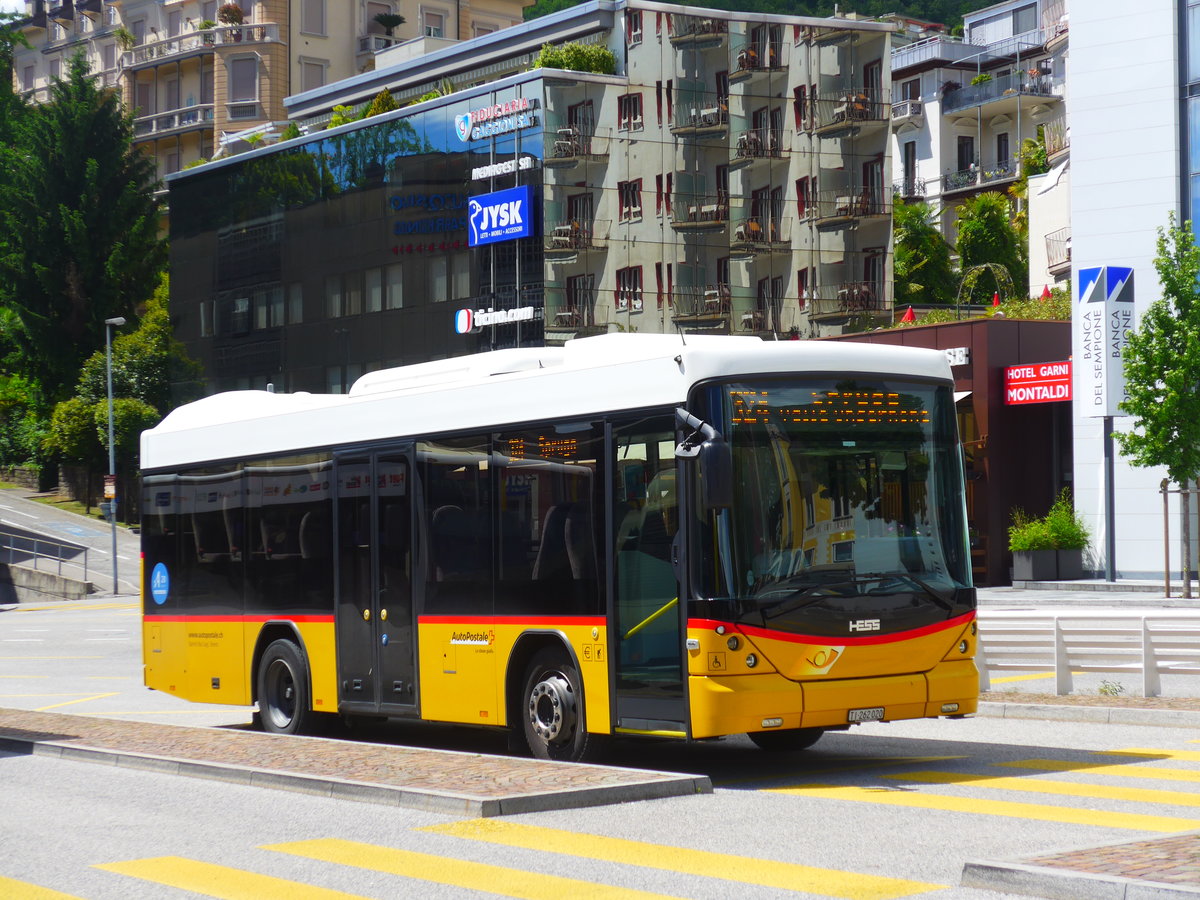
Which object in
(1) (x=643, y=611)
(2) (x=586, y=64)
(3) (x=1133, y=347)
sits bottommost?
(1) (x=643, y=611)

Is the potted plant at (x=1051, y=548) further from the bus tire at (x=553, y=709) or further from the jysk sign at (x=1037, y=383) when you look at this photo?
the bus tire at (x=553, y=709)

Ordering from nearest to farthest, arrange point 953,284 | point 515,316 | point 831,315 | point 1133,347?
point 1133,347, point 515,316, point 831,315, point 953,284

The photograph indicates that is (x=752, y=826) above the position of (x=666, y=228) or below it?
below

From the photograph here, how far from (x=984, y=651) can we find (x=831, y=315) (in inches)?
1828

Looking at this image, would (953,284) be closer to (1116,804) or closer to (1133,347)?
(1133,347)

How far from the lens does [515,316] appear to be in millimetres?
56531

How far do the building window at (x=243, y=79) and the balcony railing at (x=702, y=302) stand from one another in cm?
4164

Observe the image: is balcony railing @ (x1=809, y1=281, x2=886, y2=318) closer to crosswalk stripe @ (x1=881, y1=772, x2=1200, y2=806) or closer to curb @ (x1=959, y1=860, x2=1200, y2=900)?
crosswalk stripe @ (x1=881, y1=772, x2=1200, y2=806)

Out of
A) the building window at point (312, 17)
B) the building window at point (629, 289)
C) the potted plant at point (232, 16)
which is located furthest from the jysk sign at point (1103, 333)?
the potted plant at point (232, 16)

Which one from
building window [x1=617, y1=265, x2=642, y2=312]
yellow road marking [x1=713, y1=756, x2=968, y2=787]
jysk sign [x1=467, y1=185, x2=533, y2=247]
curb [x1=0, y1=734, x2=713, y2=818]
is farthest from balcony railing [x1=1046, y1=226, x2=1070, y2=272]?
curb [x1=0, y1=734, x2=713, y2=818]

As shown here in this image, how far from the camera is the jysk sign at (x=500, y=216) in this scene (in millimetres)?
56312

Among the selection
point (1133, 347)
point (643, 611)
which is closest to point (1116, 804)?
point (643, 611)

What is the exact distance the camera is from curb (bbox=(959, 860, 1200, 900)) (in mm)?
6527

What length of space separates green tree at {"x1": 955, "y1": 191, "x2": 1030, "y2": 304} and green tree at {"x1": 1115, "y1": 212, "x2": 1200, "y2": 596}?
41447mm
